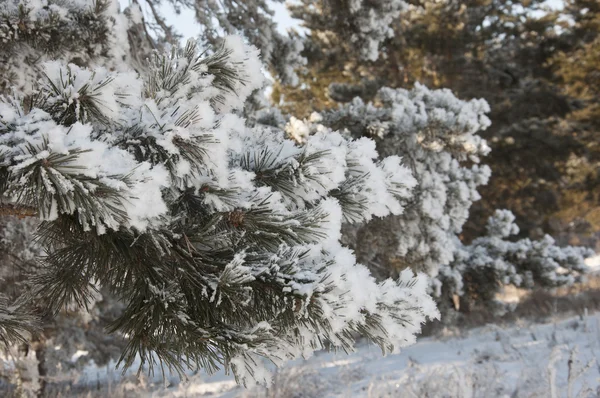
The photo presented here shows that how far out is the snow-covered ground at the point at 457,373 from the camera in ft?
11.6

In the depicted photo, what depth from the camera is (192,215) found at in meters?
1.44

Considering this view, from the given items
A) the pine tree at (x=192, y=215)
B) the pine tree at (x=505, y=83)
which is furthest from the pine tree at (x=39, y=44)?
the pine tree at (x=505, y=83)

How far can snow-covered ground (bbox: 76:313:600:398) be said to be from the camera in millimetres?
3525

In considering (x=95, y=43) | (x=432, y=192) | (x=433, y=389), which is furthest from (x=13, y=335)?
(x=432, y=192)

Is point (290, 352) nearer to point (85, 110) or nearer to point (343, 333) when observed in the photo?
point (343, 333)

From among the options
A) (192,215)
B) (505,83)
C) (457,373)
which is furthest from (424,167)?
(505,83)

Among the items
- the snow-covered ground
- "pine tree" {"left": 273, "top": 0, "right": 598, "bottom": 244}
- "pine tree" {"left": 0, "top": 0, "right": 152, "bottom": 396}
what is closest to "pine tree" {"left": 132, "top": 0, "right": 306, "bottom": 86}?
"pine tree" {"left": 0, "top": 0, "right": 152, "bottom": 396}

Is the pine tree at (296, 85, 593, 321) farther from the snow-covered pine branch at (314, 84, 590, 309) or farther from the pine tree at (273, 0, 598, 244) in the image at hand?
the pine tree at (273, 0, 598, 244)

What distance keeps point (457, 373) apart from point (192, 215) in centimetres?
256

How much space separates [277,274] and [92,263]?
25.1 inches

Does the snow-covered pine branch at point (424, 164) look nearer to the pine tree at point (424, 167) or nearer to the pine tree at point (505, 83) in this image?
the pine tree at point (424, 167)

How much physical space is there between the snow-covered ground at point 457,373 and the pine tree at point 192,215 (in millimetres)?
1920

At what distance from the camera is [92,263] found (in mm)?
1477

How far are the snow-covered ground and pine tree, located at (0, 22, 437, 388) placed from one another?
1.92 meters
